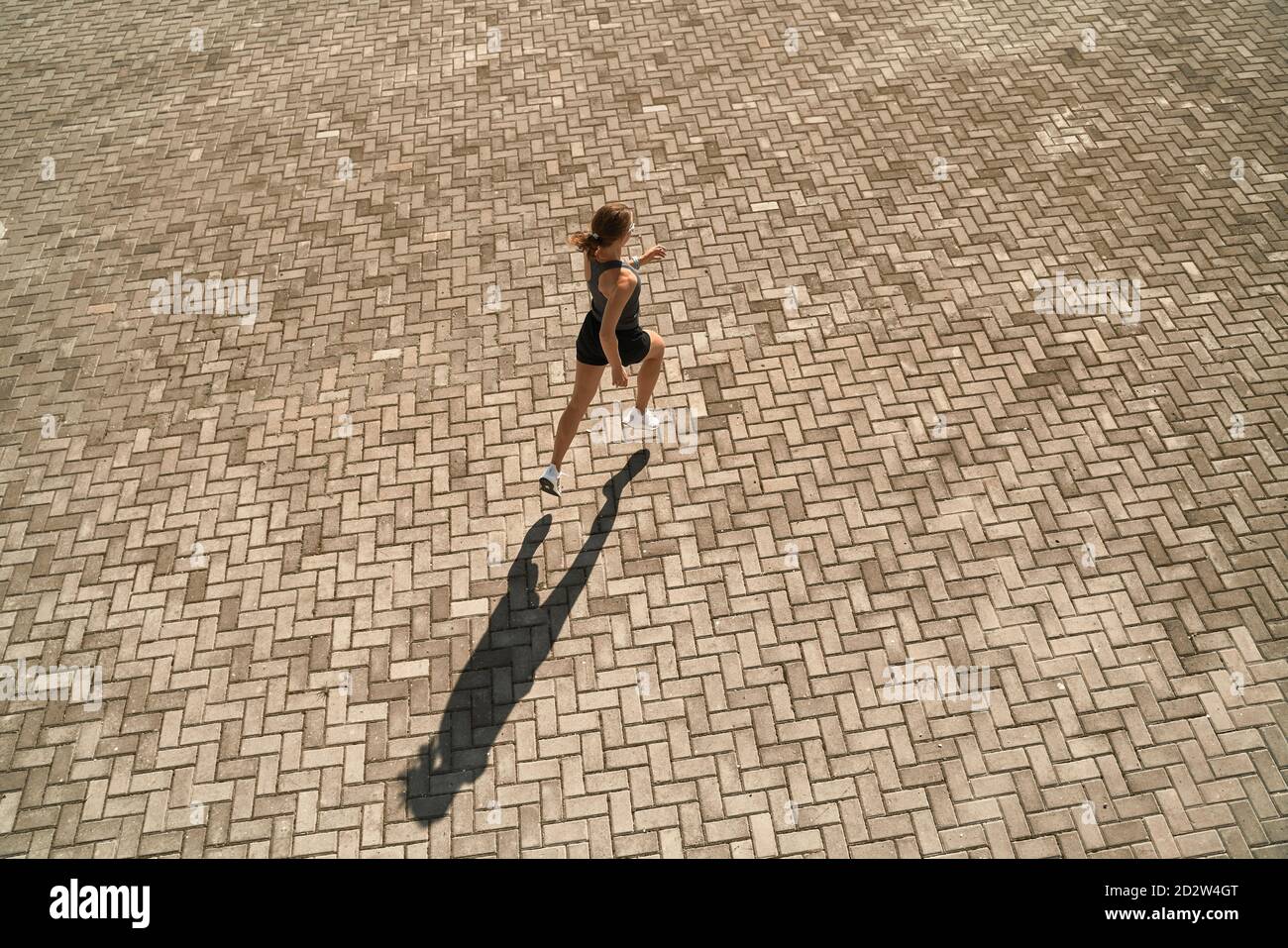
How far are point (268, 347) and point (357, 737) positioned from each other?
152 inches

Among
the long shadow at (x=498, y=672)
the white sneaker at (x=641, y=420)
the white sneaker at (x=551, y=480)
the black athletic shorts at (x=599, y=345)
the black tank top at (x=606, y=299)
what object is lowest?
the long shadow at (x=498, y=672)

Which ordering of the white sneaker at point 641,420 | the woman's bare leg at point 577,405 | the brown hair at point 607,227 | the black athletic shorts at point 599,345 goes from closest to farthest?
1. the brown hair at point 607,227
2. the black athletic shorts at point 599,345
3. the woman's bare leg at point 577,405
4. the white sneaker at point 641,420

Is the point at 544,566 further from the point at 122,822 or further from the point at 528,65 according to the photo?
the point at 528,65

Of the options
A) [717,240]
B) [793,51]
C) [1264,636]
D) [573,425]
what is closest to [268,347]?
[573,425]

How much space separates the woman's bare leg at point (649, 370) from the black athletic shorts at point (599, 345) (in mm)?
135

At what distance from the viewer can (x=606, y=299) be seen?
4715 mm

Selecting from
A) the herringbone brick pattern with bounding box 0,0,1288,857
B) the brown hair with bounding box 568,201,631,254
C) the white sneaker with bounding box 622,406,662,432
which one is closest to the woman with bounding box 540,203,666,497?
the brown hair with bounding box 568,201,631,254

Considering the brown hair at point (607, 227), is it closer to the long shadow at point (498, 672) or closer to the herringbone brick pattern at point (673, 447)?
the herringbone brick pattern at point (673, 447)

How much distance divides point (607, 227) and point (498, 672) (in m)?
3.08

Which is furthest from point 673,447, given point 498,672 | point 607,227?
point 498,672

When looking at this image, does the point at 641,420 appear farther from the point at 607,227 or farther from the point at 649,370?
the point at 607,227

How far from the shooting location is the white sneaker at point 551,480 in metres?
5.39

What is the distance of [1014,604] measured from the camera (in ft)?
16.7

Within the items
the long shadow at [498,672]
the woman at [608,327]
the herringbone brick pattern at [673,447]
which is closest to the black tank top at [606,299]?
the woman at [608,327]
